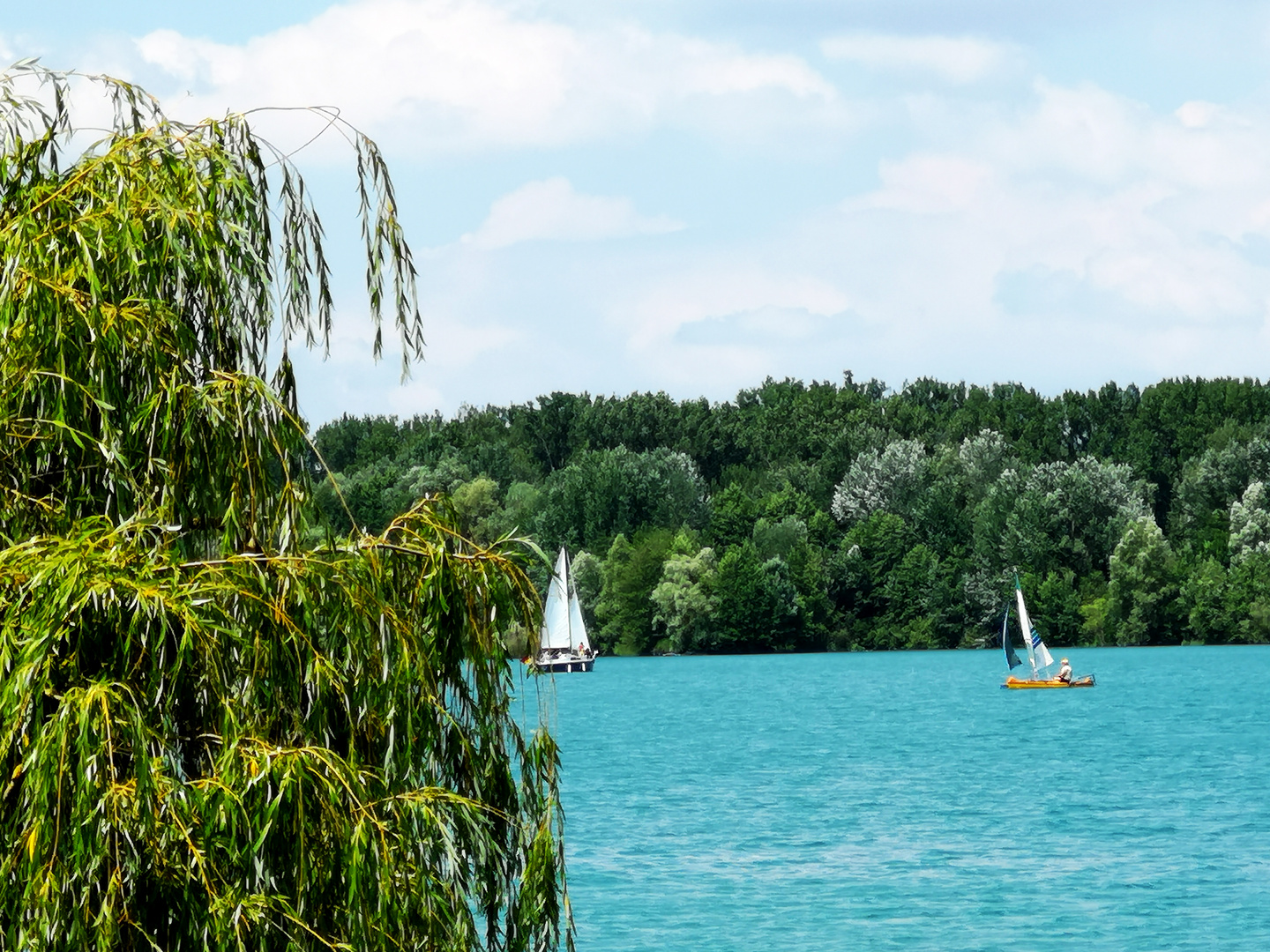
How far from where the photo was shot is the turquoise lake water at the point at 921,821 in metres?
28.9

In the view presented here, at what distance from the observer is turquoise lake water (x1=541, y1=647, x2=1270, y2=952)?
2886 centimetres

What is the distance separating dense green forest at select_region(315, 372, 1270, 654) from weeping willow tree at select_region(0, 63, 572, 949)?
87657 millimetres

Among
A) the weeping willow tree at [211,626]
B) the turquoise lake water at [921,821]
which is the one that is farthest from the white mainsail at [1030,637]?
the weeping willow tree at [211,626]

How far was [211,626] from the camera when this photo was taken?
625 centimetres

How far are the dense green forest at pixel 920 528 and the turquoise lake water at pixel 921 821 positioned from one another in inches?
700

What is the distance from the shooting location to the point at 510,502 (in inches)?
4550

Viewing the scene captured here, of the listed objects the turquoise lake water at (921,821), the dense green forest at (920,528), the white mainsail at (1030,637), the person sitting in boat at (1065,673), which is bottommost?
the turquoise lake water at (921,821)

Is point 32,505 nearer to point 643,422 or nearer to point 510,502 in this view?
point 510,502

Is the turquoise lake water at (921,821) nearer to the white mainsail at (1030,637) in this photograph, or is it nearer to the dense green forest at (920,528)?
the white mainsail at (1030,637)

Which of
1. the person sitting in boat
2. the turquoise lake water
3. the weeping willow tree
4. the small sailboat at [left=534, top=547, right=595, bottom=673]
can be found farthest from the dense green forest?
the weeping willow tree

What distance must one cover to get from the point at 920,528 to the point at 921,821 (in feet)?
232

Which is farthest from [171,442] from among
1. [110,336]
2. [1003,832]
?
[1003,832]

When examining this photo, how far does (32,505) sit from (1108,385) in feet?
423

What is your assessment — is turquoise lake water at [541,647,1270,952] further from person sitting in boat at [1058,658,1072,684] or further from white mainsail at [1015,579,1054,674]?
white mainsail at [1015,579,1054,674]
